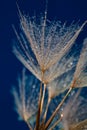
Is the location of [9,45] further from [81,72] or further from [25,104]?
[81,72]

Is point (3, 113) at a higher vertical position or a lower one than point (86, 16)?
lower

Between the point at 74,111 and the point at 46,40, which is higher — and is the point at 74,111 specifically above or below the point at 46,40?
below

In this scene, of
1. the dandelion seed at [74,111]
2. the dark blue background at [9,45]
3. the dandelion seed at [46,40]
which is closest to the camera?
the dandelion seed at [46,40]

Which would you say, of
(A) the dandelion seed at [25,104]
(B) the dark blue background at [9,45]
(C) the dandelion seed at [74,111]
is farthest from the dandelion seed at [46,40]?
(B) the dark blue background at [9,45]

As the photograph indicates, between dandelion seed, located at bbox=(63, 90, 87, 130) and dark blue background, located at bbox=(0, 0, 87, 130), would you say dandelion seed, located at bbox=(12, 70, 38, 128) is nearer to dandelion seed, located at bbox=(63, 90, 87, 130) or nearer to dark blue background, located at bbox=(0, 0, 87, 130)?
dandelion seed, located at bbox=(63, 90, 87, 130)

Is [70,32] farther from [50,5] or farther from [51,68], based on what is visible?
[50,5]

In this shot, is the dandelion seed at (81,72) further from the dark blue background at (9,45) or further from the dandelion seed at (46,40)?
the dark blue background at (9,45)

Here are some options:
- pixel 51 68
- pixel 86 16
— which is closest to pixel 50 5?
pixel 86 16

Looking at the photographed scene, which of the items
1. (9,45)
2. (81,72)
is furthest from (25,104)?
(9,45)
